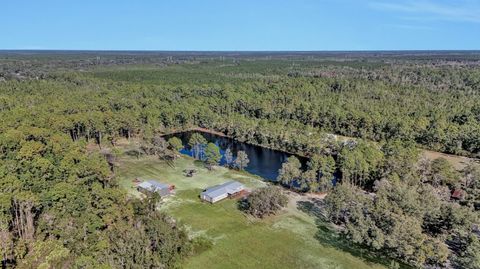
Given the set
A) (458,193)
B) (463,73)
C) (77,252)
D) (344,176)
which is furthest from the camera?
(463,73)

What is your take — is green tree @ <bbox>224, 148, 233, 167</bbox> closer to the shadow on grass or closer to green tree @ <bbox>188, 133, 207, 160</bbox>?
green tree @ <bbox>188, 133, 207, 160</bbox>

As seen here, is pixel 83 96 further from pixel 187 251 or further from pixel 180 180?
pixel 187 251

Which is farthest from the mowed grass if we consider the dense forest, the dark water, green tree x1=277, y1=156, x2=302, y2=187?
the dark water

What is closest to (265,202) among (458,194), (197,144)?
(458,194)

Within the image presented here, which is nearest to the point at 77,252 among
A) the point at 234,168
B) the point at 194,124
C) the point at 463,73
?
the point at 234,168

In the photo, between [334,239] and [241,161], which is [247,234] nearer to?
[334,239]
